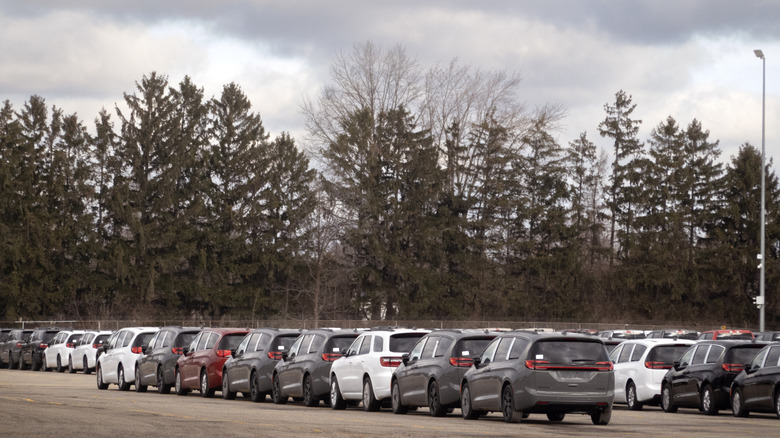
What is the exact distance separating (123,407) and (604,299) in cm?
7491

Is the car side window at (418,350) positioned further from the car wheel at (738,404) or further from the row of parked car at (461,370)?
the car wheel at (738,404)

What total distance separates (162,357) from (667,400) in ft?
44.0

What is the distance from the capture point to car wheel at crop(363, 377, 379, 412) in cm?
2384

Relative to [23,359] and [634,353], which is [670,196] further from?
[634,353]

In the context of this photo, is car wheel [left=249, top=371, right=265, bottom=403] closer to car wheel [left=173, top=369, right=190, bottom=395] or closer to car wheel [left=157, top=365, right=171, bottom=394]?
car wheel [left=173, top=369, right=190, bottom=395]

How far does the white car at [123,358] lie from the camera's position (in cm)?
3222

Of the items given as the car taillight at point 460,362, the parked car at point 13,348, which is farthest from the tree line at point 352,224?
the car taillight at point 460,362

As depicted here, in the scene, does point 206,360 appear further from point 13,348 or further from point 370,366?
point 13,348

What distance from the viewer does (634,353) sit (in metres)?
27.6

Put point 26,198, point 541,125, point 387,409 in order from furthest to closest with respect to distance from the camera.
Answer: point 541,125, point 26,198, point 387,409

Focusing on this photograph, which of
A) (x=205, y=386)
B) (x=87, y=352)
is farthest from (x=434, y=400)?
(x=87, y=352)

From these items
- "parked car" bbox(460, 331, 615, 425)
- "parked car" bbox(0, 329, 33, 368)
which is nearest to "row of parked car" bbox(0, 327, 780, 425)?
"parked car" bbox(460, 331, 615, 425)

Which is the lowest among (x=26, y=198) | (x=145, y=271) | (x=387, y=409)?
(x=387, y=409)

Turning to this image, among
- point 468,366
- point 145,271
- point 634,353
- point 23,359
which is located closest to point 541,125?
point 145,271
